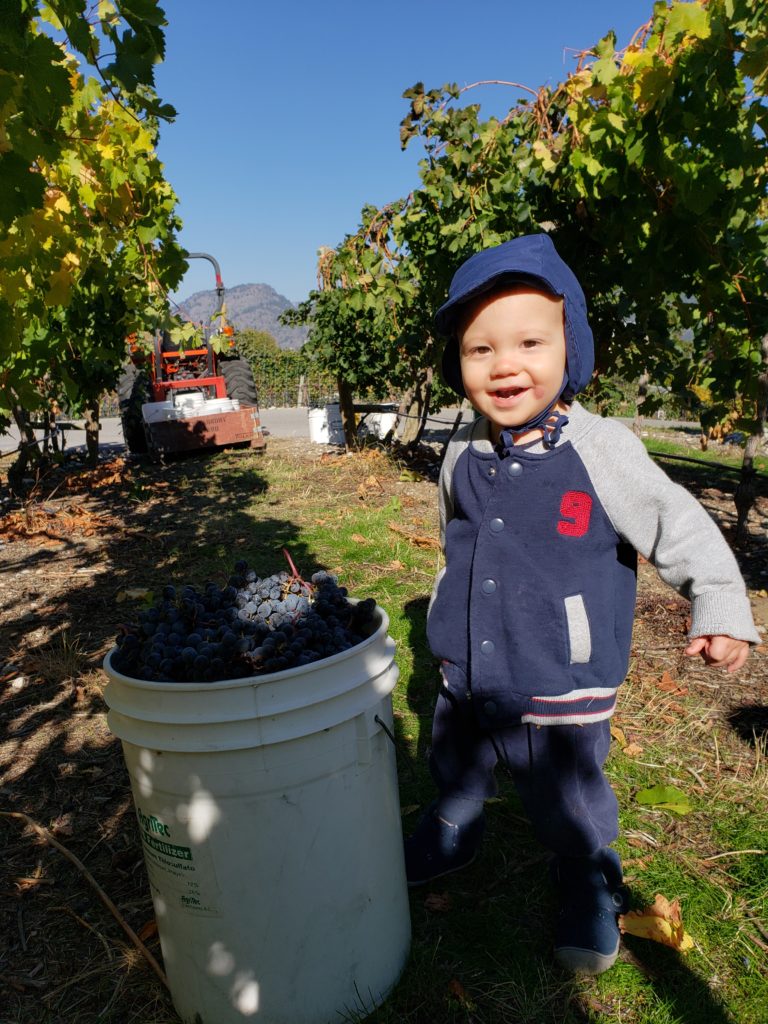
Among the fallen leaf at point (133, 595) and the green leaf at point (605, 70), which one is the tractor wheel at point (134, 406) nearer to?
the fallen leaf at point (133, 595)

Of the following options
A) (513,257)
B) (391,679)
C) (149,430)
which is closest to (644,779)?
(391,679)

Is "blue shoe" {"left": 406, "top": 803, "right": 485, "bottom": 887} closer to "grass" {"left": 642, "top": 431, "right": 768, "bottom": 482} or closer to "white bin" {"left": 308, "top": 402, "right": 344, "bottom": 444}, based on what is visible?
"grass" {"left": 642, "top": 431, "right": 768, "bottom": 482}

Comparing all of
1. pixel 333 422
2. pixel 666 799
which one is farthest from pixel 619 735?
pixel 333 422

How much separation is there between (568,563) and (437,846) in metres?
0.89

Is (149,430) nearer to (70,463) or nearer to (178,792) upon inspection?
(70,463)

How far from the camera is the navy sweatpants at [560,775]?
162 centimetres

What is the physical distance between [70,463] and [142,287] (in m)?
4.81

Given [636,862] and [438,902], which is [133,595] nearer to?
[438,902]

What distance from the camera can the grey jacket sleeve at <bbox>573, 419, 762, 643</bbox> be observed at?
142 centimetres

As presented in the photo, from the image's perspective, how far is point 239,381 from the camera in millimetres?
12070

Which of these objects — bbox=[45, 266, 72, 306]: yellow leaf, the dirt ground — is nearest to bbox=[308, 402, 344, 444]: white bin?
the dirt ground

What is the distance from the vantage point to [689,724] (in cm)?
270

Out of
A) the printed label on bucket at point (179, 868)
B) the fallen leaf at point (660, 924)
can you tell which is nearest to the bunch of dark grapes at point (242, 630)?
the printed label on bucket at point (179, 868)

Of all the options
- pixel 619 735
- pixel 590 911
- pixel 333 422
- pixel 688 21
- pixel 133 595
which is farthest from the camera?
pixel 333 422
